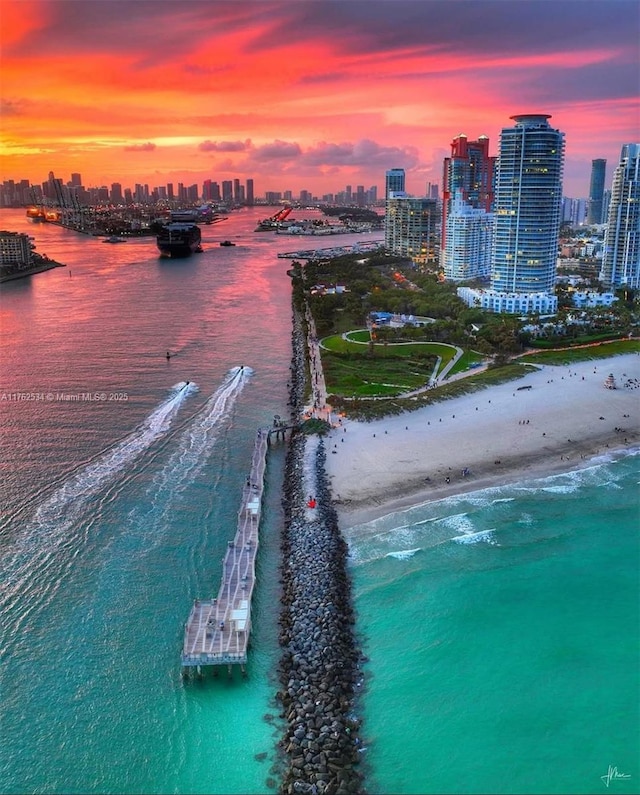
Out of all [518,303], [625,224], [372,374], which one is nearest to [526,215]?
[518,303]

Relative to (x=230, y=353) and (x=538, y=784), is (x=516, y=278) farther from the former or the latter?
(x=538, y=784)

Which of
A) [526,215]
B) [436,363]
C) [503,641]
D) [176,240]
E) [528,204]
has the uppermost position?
[528,204]

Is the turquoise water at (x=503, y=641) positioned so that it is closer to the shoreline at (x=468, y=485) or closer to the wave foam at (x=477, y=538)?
the wave foam at (x=477, y=538)

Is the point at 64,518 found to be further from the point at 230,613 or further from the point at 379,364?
the point at 379,364

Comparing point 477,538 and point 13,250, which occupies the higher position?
point 13,250

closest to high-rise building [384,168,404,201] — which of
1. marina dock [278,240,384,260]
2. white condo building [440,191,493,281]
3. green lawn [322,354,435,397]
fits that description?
marina dock [278,240,384,260]

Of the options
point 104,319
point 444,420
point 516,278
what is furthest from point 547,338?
point 104,319
